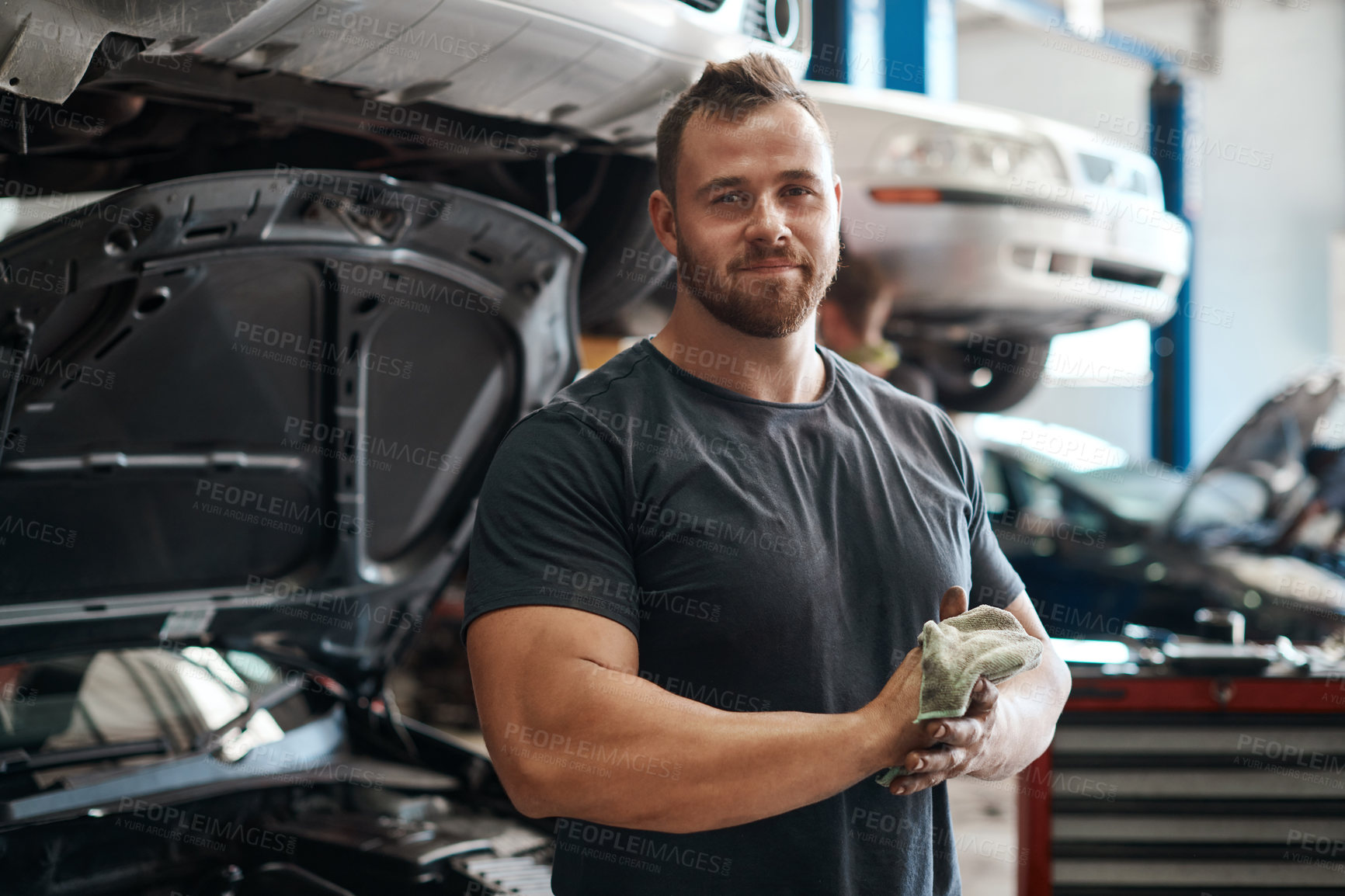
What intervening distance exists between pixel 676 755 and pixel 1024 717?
17.8 inches

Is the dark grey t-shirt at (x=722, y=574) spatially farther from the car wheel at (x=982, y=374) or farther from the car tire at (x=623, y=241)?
the car wheel at (x=982, y=374)

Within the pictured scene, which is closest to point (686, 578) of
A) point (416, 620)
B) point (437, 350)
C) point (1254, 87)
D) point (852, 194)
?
point (437, 350)

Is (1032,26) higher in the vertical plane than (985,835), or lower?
higher

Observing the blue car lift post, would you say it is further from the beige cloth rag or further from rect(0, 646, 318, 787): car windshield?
the beige cloth rag

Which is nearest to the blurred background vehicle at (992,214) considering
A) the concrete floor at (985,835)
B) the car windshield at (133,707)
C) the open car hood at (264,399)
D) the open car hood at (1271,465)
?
the open car hood at (1271,465)

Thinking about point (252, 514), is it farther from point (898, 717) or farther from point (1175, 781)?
point (1175, 781)

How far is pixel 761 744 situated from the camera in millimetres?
1021

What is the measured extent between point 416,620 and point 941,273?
260 cm

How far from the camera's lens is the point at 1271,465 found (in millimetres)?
4371

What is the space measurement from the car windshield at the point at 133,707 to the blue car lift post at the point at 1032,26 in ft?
9.80

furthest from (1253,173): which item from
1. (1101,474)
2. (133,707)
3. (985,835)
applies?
(133,707)

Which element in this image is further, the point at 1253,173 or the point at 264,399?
the point at 1253,173

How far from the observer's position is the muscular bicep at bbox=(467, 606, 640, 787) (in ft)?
3.43

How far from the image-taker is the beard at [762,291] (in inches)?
48.5
